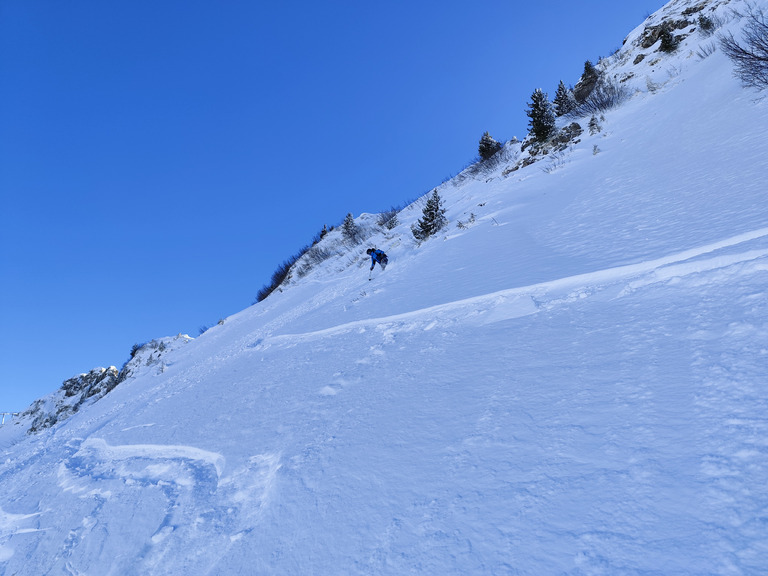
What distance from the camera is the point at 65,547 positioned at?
2.11 meters

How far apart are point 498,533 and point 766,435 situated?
88cm

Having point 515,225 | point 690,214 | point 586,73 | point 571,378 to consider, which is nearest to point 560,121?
point 586,73

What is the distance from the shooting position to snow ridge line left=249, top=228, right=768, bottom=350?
2580 millimetres

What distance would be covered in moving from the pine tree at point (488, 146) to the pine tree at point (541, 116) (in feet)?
18.8

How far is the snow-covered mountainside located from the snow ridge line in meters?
0.02

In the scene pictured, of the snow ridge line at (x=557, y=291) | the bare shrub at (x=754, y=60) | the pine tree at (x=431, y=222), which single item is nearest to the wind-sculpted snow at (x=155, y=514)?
the snow ridge line at (x=557, y=291)

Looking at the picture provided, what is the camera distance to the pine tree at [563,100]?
53.3 feet

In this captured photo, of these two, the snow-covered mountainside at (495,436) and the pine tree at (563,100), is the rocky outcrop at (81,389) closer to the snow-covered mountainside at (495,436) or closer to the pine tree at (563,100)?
the snow-covered mountainside at (495,436)

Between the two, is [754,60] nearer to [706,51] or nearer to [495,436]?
[706,51]

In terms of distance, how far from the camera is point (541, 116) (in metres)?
13.8

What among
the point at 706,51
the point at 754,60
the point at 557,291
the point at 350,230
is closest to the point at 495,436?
the point at 557,291

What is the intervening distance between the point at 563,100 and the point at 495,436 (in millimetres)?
18650

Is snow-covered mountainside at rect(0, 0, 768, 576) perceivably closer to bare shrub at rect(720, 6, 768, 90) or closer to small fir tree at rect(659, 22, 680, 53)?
bare shrub at rect(720, 6, 768, 90)

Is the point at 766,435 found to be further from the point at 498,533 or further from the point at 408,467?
the point at 408,467
